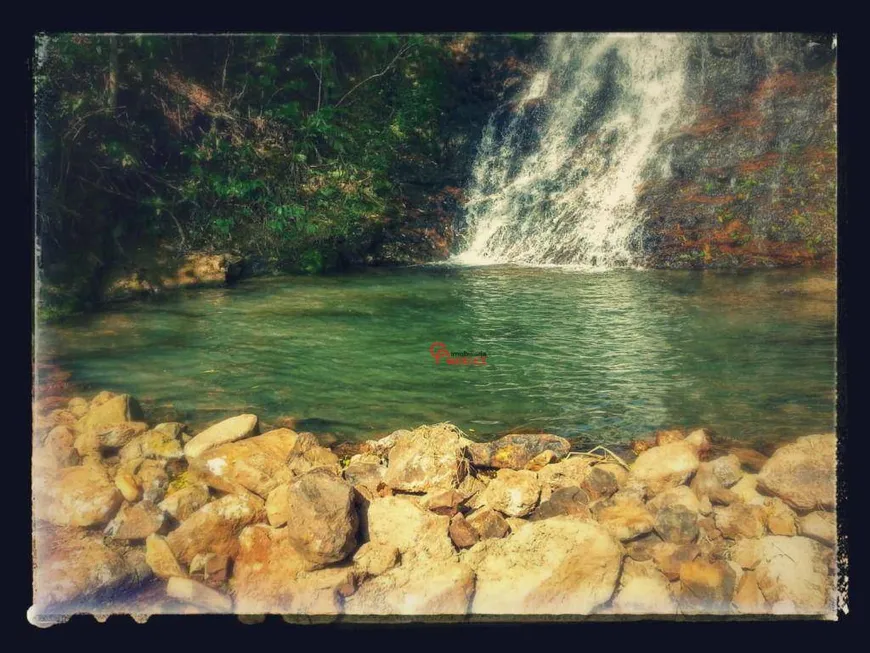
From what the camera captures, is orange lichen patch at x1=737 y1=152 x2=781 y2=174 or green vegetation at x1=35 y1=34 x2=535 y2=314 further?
green vegetation at x1=35 y1=34 x2=535 y2=314

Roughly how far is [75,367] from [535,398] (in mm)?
2444

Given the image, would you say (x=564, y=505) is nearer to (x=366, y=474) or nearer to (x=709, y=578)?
(x=709, y=578)

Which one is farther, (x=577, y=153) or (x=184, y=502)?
(x=577, y=153)

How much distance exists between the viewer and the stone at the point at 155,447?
4137 mm

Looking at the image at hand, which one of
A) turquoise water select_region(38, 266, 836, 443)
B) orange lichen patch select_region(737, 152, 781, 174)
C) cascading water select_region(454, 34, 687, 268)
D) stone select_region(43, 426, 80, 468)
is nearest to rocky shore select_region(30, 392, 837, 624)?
stone select_region(43, 426, 80, 468)

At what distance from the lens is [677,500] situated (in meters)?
4.00

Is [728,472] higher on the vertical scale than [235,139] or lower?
lower

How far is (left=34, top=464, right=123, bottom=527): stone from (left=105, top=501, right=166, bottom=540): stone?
0.07 meters

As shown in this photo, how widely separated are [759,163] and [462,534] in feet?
8.06

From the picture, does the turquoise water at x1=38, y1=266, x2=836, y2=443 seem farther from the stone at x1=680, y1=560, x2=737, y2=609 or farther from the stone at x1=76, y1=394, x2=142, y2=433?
the stone at x1=680, y1=560, x2=737, y2=609

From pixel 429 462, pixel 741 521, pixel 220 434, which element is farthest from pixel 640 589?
pixel 220 434

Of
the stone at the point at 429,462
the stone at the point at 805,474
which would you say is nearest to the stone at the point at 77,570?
the stone at the point at 429,462

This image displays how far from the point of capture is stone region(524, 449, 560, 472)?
4.09 meters

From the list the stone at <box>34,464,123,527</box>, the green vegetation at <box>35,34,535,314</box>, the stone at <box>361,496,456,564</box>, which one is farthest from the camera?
the green vegetation at <box>35,34,535,314</box>
